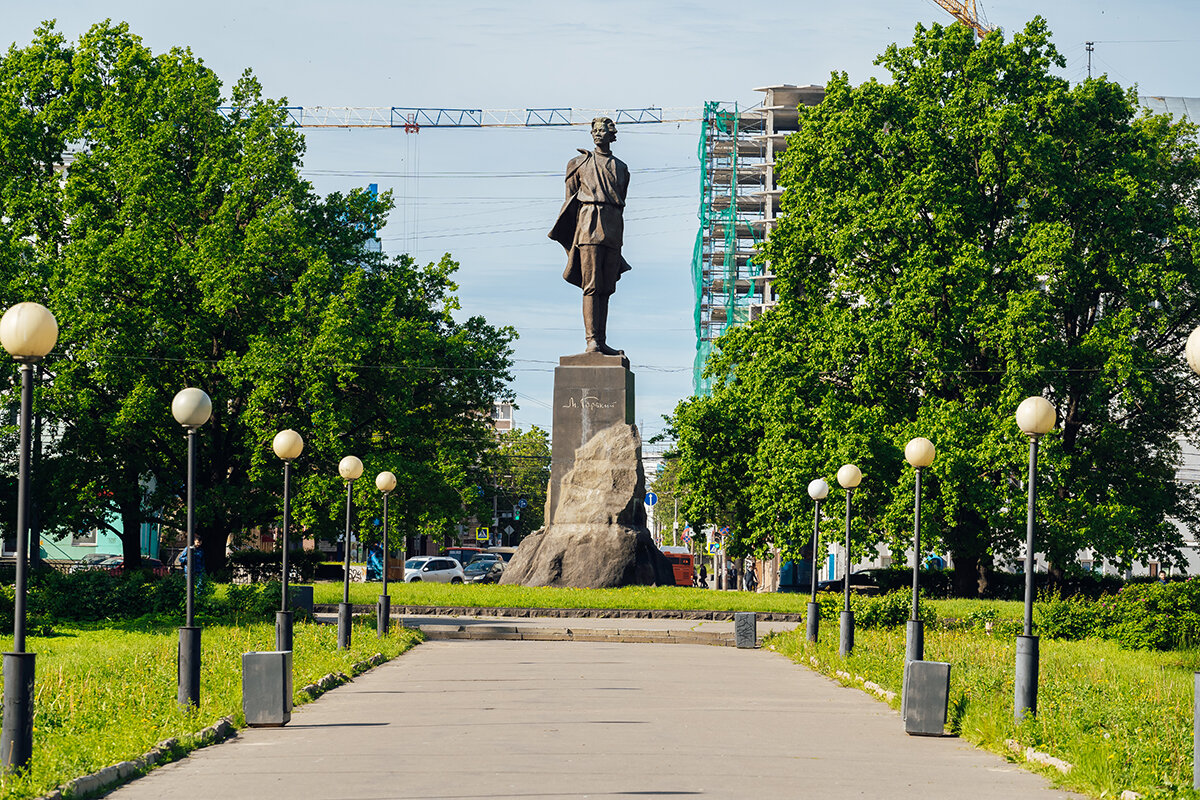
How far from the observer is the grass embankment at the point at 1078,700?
955cm

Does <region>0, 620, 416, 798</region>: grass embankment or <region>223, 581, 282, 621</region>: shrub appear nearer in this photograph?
<region>0, 620, 416, 798</region>: grass embankment

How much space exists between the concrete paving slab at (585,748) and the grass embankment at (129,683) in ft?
1.43

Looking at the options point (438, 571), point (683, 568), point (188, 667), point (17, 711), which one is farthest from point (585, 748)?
point (683, 568)

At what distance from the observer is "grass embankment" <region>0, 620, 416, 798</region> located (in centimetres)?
982

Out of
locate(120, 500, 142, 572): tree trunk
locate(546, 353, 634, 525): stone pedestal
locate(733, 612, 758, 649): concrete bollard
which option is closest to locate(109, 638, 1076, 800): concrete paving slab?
locate(733, 612, 758, 649): concrete bollard

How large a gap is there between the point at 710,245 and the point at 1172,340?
76.7 m

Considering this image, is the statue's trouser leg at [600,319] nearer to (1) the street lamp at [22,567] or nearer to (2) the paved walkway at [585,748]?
(2) the paved walkway at [585,748]

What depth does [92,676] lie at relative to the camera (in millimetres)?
14664

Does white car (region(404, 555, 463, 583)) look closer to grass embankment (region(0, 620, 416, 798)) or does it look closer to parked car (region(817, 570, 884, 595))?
parked car (region(817, 570, 884, 595))

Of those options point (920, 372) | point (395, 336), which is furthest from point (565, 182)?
point (920, 372)

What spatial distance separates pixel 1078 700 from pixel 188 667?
306 inches

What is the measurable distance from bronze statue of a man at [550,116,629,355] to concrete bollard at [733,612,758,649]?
1062 centimetres

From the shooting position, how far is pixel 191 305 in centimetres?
3581

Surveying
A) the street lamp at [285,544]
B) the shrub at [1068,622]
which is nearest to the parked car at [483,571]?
the shrub at [1068,622]
